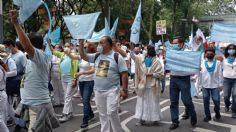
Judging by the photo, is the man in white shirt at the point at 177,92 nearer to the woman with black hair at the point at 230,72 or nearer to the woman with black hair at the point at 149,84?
the woman with black hair at the point at 149,84

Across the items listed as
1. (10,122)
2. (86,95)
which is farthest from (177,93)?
(10,122)

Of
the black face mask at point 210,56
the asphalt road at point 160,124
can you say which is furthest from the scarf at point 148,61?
the black face mask at point 210,56

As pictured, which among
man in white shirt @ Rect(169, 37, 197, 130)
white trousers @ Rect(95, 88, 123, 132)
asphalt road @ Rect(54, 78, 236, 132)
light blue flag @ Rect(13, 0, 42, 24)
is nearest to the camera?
light blue flag @ Rect(13, 0, 42, 24)

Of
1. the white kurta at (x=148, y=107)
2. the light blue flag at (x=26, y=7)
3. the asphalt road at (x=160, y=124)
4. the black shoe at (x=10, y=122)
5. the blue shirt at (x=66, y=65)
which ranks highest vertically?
the light blue flag at (x=26, y=7)

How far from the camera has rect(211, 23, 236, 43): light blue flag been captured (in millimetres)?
9604

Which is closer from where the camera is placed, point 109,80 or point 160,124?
point 109,80

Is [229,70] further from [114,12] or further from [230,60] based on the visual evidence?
[114,12]

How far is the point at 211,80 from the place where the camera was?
29.5 ft

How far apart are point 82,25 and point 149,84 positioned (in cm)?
204

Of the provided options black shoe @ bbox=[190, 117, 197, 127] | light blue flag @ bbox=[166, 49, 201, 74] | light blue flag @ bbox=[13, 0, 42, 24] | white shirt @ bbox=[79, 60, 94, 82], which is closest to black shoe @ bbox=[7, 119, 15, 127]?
white shirt @ bbox=[79, 60, 94, 82]

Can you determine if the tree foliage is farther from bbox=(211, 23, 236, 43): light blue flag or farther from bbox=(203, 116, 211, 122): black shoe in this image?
bbox=(203, 116, 211, 122): black shoe

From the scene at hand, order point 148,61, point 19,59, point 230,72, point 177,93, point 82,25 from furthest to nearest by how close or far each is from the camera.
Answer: point 230,72 < point 148,61 < point 177,93 < point 19,59 < point 82,25

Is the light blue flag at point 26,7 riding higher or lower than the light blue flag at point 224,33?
higher

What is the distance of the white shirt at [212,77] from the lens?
898 centimetres
